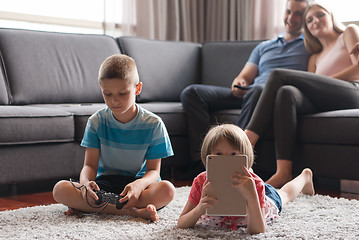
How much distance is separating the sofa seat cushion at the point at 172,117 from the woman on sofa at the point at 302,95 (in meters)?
0.48

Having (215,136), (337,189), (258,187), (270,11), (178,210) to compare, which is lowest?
(337,189)

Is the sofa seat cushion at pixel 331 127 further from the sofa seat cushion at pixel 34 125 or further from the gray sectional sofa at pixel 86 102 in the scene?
the sofa seat cushion at pixel 34 125

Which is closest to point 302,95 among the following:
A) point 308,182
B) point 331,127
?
point 331,127

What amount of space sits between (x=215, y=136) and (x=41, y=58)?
5.81 ft

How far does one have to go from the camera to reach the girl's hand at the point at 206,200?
128 centimetres

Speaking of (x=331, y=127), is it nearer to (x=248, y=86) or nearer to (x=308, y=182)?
(x=308, y=182)

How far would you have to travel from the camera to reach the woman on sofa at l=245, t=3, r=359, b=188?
233cm

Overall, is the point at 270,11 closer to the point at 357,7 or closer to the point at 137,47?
the point at 357,7

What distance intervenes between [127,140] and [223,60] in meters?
1.90

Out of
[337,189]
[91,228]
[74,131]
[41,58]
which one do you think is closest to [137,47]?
[41,58]

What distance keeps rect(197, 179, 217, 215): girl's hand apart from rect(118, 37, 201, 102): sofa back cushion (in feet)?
6.40

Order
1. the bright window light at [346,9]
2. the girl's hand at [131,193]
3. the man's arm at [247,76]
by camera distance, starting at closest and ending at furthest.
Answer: the girl's hand at [131,193], the man's arm at [247,76], the bright window light at [346,9]

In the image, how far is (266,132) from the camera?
2.50m

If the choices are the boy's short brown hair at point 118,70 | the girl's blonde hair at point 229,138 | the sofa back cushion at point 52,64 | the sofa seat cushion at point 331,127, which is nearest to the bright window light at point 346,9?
the sofa seat cushion at point 331,127
